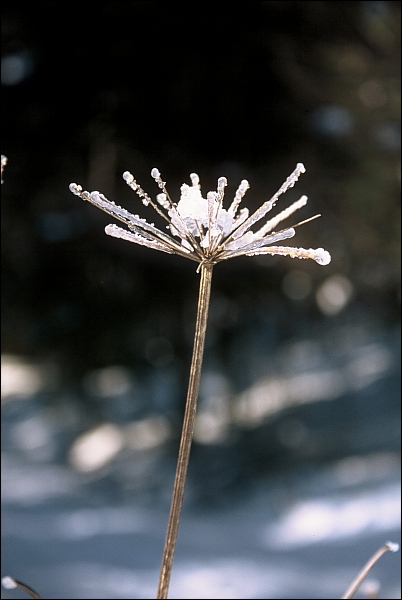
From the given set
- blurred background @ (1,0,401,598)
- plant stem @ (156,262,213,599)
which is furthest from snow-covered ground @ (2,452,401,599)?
plant stem @ (156,262,213,599)

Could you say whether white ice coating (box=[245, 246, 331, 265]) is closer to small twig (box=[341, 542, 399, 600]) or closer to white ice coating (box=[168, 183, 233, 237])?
white ice coating (box=[168, 183, 233, 237])

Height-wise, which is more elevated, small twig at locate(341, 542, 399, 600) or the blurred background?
the blurred background

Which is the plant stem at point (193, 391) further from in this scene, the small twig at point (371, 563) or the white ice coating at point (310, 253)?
the small twig at point (371, 563)

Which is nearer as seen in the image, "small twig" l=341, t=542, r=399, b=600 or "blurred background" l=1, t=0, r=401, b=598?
"small twig" l=341, t=542, r=399, b=600

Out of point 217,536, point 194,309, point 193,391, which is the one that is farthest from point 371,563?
point 194,309

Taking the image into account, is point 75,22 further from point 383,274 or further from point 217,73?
point 383,274

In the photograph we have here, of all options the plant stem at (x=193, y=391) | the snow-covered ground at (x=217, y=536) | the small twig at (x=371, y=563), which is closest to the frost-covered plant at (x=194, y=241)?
the plant stem at (x=193, y=391)

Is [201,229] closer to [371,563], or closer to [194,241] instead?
[194,241]

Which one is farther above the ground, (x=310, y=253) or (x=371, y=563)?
(x=310, y=253)

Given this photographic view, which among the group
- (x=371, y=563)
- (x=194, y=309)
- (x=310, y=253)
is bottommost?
(x=371, y=563)
